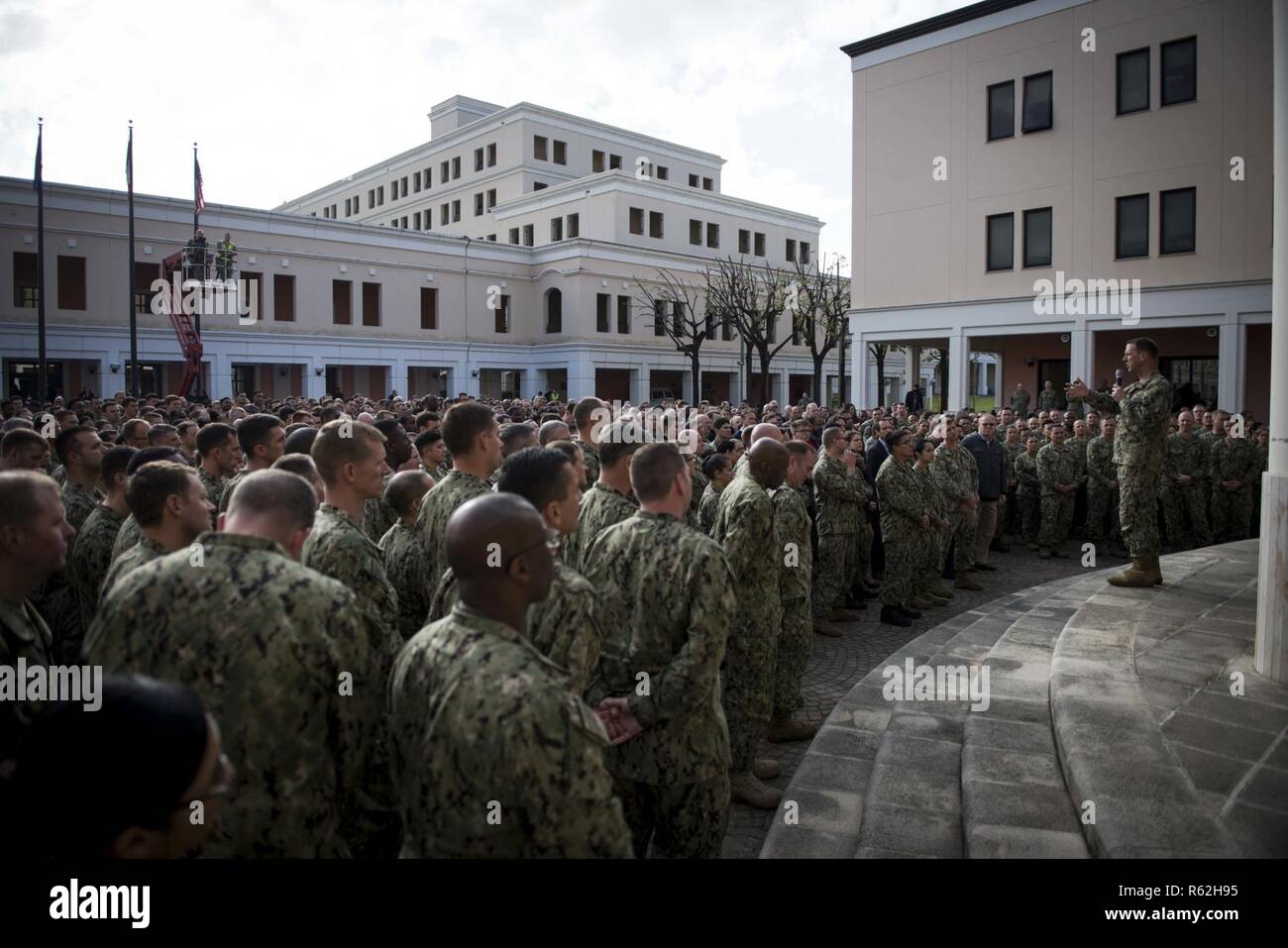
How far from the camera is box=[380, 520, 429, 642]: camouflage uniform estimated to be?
184 inches

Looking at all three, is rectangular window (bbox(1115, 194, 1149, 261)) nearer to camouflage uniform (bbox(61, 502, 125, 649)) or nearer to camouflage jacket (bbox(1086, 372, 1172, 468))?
camouflage jacket (bbox(1086, 372, 1172, 468))

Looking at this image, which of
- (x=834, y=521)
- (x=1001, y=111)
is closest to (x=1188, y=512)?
(x=834, y=521)

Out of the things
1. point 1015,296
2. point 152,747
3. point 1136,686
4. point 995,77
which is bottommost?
point 1136,686

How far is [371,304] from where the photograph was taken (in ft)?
137

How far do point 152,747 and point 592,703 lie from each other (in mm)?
2471

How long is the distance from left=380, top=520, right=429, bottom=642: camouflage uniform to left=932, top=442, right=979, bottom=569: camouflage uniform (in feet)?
25.4

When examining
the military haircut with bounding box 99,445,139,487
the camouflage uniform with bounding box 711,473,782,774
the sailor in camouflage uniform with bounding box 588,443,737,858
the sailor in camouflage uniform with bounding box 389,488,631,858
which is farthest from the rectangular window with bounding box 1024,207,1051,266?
the sailor in camouflage uniform with bounding box 389,488,631,858

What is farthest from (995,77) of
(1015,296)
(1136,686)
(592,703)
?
(592,703)

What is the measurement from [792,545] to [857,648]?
103 inches

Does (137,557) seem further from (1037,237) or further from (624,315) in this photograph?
(624,315)

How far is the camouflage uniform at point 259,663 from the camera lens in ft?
8.20
